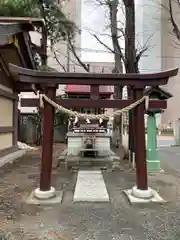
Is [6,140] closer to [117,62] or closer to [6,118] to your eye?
[6,118]

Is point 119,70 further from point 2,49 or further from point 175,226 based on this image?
point 175,226

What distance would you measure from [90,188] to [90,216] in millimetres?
1657

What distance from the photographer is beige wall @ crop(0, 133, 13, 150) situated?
31.3 ft

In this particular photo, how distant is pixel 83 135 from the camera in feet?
30.8

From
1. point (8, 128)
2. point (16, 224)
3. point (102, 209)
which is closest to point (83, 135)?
point (8, 128)

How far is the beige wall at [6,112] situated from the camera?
9.55 metres

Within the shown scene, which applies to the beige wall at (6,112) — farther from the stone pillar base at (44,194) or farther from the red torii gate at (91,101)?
the stone pillar base at (44,194)

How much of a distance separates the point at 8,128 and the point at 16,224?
6.48 metres

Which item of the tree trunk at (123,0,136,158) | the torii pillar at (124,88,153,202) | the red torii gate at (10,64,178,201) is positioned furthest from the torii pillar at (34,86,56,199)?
the tree trunk at (123,0,136,158)

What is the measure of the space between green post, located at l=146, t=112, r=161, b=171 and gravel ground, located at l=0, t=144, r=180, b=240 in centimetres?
186

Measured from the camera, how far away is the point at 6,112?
1012 centimetres

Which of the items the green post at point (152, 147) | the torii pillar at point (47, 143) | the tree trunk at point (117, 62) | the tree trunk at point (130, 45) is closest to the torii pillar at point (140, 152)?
the torii pillar at point (47, 143)

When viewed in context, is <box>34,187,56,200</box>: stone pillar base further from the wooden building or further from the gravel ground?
the wooden building

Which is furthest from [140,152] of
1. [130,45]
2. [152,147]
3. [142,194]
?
[130,45]
